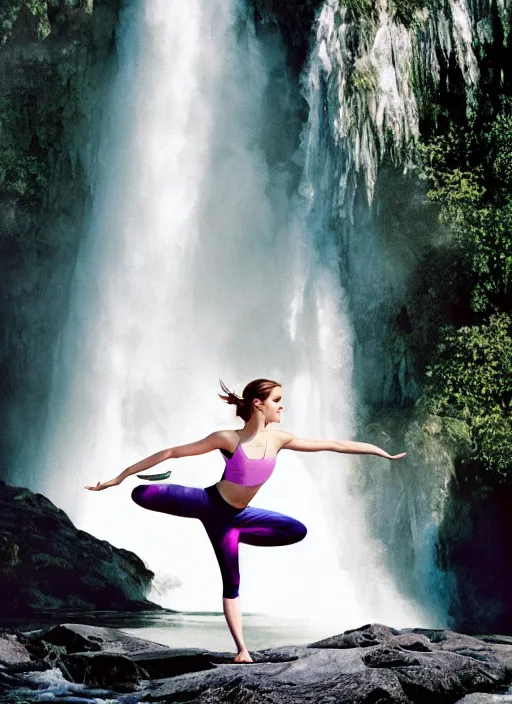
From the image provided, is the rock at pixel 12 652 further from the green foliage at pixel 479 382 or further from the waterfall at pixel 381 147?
the waterfall at pixel 381 147

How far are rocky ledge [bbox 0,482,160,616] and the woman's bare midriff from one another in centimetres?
659

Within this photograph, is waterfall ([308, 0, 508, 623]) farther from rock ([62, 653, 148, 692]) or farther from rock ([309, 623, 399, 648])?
rock ([62, 653, 148, 692])

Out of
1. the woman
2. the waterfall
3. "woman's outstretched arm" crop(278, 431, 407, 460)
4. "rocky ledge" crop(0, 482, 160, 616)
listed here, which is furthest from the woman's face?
the waterfall

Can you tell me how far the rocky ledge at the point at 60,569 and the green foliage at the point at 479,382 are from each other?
4.04 meters

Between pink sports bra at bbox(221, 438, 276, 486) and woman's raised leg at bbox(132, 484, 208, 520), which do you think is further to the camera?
pink sports bra at bbox(221, 438, 276, 486)

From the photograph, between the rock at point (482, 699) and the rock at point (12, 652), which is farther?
the rock at point (12, 652)

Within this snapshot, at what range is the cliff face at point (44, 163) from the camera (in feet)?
45.3

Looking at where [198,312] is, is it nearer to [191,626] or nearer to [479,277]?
[479,277]

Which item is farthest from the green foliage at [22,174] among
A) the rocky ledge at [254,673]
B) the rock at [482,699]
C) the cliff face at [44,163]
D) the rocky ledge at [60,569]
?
the rock at [482,699]

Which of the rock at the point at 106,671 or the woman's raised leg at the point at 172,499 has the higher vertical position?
the woman's raised leg at the point at 172,499

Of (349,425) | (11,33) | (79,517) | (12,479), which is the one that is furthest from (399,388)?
(11,33)

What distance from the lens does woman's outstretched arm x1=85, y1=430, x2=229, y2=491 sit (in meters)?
4.34

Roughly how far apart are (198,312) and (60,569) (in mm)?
3892

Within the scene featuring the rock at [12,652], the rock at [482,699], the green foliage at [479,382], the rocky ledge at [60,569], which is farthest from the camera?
the green foliage at [479,382]
